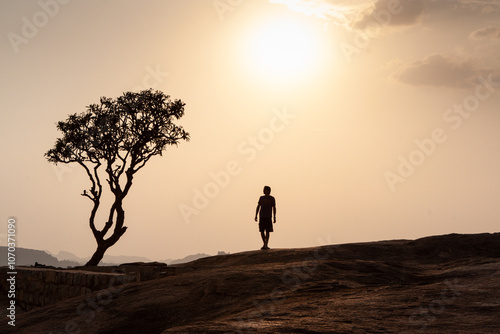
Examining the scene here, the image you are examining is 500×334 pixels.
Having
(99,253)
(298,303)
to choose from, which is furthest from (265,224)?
(99,253)

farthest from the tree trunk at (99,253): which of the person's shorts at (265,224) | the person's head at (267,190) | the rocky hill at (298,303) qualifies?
the rocky hill at (298,303)

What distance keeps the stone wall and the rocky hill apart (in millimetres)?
1504

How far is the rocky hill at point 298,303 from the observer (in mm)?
7090

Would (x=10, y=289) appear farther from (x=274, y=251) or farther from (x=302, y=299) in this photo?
(x=302, y=299)

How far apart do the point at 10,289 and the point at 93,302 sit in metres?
12.1

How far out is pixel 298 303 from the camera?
8.74 m

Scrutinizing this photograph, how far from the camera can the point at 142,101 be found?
29.6 m

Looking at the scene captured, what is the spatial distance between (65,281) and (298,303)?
382 inches

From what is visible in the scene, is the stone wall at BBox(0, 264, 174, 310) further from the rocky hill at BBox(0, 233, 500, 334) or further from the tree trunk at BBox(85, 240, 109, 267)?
the tree trunk at BBox(85, 240, 109, 267)

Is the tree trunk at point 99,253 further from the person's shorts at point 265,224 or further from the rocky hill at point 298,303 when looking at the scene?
the rocky hill at point 298,303

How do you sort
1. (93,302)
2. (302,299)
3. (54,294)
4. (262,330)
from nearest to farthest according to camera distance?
(262,330)
(302,299)
(93,302)
(54,294)

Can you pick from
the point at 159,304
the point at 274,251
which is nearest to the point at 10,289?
the point at 274,251

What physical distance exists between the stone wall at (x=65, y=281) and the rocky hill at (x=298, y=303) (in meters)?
1.50

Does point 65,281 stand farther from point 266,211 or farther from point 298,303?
point 298,303
